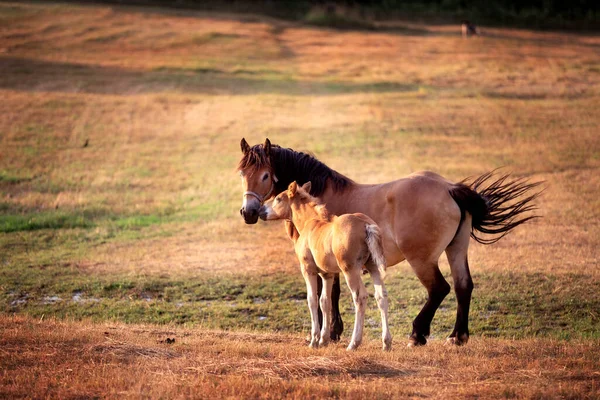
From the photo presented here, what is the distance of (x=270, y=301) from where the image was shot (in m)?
12.8

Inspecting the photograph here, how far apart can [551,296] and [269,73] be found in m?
28.0

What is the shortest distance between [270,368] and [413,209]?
3.10 m

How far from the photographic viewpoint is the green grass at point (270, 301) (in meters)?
11.4

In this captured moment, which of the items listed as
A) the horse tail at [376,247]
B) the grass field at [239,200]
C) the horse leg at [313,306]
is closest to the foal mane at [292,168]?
the horse leg at [313,306]

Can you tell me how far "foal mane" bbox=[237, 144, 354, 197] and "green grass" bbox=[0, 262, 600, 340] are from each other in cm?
221

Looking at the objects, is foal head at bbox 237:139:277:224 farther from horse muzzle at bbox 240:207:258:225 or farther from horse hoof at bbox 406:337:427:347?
horse hoof at bbox 406:337:427:347

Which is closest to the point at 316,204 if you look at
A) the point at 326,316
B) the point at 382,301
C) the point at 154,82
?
the point at 326,316

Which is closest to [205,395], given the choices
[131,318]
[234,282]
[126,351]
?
[126,351]

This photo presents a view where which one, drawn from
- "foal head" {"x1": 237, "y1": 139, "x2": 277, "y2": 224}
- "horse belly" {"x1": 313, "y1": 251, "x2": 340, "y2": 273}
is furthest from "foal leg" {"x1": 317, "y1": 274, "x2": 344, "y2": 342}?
"foal head" {"x1": 237, "y1": 139, "x2": 277, "y2": 224}

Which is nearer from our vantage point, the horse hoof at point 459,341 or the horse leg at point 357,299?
the horse leg at point 357,299

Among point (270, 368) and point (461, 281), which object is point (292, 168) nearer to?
point (461, 281)

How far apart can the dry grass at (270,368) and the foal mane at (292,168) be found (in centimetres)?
220

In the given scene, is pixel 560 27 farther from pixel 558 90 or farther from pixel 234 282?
pixel 234 282

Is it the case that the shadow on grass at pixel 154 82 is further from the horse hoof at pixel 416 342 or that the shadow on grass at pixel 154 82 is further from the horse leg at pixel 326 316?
the horse leg at pixel 326 316
